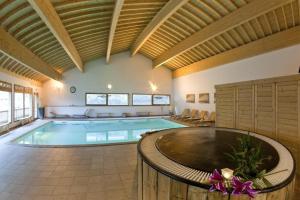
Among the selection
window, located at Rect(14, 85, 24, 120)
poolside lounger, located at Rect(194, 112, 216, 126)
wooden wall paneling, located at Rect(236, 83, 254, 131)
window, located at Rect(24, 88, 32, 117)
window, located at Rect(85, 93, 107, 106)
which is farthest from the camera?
window, located at Rect(85, 93, 107, 106)

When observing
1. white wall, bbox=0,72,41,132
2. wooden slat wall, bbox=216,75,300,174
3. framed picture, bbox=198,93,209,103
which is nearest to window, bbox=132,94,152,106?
framed picture, bbox=198,93,209,103

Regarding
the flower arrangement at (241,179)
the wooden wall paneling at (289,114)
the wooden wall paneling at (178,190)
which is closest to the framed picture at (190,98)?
Result: the wooden wall paneling at (289,114)

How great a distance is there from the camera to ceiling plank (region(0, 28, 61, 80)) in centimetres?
460

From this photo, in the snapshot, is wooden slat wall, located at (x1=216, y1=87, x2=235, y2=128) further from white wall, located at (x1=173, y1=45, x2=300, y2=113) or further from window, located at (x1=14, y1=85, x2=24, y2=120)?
window, located at (x1=14, y1=85, x2=24, y2=120)

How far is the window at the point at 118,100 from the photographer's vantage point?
12.5m

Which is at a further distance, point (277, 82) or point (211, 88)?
point (211, 88)

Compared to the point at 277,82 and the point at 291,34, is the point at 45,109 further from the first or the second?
the point at 291,34

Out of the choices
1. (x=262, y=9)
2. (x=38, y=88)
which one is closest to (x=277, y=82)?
(x=262, y=9)

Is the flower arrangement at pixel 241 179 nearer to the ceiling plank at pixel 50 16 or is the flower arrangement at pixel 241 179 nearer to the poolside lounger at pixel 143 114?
the ceiling plank at pixel 50 16

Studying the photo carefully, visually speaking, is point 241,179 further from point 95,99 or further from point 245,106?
point 95,99

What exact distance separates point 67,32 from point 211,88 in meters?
7.32

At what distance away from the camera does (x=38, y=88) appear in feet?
36.4

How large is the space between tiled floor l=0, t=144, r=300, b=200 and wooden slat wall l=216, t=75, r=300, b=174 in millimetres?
1115

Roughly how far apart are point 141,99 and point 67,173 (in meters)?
9.92
